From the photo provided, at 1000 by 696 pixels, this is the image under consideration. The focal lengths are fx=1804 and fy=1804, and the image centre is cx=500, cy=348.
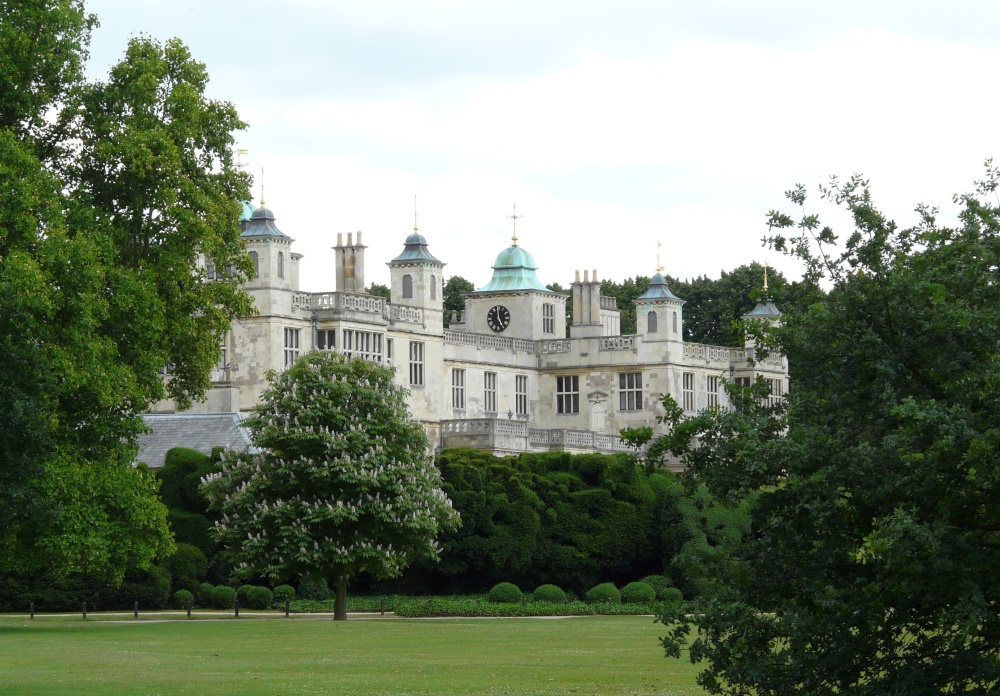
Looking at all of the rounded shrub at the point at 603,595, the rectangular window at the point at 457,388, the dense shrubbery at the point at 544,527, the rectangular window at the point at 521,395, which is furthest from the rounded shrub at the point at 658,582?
the rectangular window at the point at 521,395

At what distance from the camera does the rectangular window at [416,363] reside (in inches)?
2657

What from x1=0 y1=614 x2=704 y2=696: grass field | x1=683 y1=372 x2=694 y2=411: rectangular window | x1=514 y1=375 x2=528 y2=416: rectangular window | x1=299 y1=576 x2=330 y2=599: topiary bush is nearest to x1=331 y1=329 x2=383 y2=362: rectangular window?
x1=299 y1=576 x2=330 y2=599: topiary bush

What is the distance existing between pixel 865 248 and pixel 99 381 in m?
15.3

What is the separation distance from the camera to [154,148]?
31.2 metres

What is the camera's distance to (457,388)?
7194cm

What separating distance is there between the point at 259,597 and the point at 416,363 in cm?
2083

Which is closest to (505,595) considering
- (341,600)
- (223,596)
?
(341,600)

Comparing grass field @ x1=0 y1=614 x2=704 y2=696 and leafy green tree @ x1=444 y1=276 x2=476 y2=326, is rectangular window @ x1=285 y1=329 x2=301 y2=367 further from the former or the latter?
leafy green tree @ x1=444 y1=276 x2=476 y2=326

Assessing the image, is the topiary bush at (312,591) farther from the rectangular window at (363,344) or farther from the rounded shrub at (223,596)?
the rectangular window at (363,344)

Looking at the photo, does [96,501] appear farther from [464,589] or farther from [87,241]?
[464,589]

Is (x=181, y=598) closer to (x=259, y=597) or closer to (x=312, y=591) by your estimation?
(x=259, y=597)

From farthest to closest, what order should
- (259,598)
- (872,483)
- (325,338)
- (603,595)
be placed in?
(325,338) < (603,595) < (259,598) < (872,483)

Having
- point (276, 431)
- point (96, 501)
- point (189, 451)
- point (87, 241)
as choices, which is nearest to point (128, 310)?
point (87, 241)

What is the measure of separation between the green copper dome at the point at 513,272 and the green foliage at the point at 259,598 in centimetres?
3418
